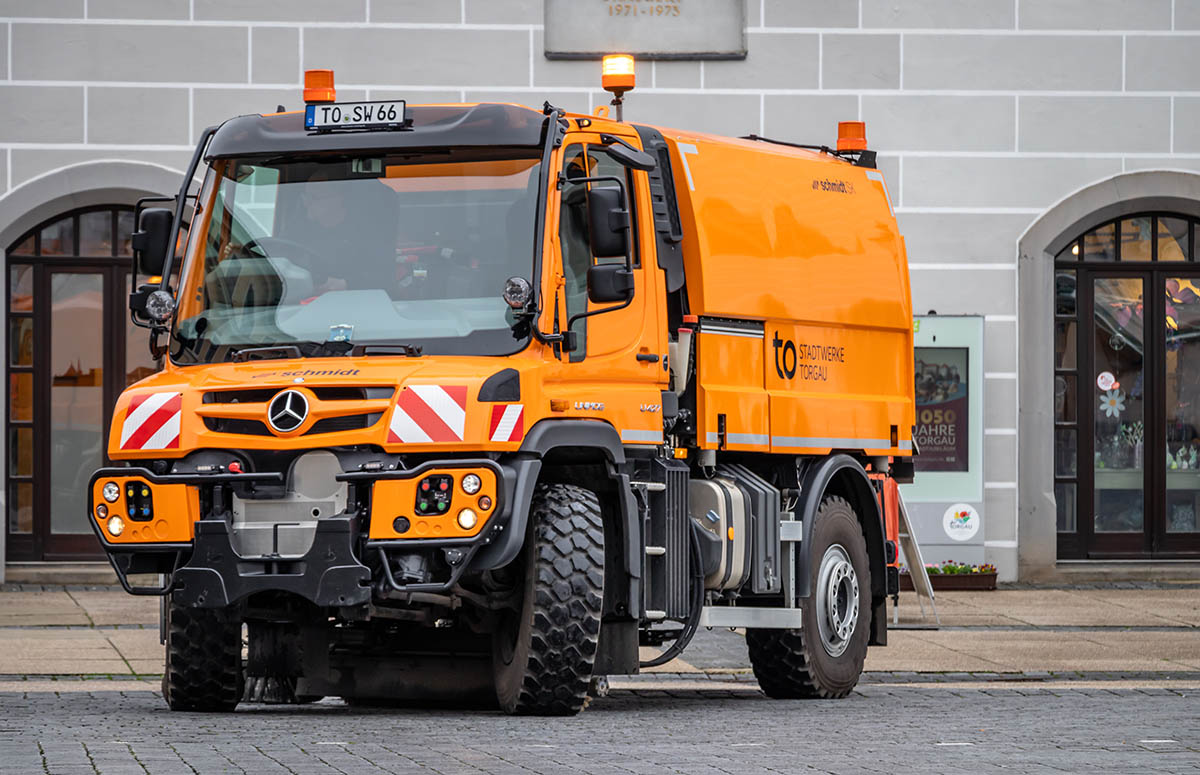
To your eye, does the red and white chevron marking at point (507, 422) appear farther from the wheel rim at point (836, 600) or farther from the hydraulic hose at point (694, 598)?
the wheel rim at point (836, 600)

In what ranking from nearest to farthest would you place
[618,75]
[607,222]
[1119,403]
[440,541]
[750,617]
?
[440,541] < [607,222] < [750,617] < [618,75] < [1119,403]

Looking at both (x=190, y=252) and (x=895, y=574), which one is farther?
(x=895, y=574)

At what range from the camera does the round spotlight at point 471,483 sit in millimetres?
8875

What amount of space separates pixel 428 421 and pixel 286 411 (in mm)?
627

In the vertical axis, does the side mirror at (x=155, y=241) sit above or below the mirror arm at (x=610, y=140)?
below

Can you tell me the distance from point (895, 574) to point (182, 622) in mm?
4329

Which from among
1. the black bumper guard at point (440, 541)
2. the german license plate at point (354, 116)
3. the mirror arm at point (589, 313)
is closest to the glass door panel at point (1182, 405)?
the mirror arm at point (589, 313)

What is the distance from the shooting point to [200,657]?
9859 millimetres

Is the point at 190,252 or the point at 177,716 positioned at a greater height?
the point at 190,252

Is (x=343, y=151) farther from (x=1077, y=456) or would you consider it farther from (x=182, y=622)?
(x=1077, y=456)

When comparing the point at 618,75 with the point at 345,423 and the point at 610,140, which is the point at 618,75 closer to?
the point at 610,140

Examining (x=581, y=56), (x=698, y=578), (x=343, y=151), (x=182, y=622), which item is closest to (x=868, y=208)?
(x=698, y=578)

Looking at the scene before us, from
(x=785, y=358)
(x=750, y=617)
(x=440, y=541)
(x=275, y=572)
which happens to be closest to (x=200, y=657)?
(x=275, y=572)

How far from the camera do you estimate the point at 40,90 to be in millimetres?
17984
